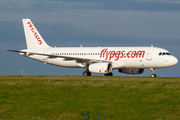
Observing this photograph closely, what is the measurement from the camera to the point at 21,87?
37.3 metres

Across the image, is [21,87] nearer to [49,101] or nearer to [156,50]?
[49,101]

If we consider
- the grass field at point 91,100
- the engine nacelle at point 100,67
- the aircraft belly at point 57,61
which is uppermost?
the aircraft belly at point 57,61

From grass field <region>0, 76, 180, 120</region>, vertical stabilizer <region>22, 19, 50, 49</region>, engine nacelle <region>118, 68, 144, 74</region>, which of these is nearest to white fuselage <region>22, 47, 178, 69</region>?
engine nacelle <region>118, 68, 144, 74</region>

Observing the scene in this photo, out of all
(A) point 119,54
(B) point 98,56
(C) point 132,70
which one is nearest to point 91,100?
(A) point 119,54

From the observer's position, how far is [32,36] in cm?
5797

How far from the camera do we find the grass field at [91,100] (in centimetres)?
2734

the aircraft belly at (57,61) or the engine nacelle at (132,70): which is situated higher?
the aircraft belly at (57,61)

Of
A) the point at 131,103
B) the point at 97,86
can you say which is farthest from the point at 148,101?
the point at 97,86

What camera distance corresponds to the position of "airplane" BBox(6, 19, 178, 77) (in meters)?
46.4

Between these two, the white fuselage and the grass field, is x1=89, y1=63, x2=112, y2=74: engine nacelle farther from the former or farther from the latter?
the grass field

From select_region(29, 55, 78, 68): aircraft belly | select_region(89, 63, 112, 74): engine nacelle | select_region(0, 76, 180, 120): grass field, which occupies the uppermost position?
select_region(29, 55, 78, 68): aircraft belly

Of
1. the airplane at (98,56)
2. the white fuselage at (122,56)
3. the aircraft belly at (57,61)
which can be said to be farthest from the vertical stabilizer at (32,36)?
the white fuselage at (122,56)

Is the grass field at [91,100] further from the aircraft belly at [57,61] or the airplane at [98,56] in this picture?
the aircraft belly at [57,61]

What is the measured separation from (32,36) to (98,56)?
14.2 m
